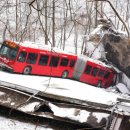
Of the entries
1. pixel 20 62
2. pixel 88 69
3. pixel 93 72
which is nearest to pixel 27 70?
pixel 20 62

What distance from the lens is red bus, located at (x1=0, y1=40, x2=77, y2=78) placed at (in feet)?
75.8

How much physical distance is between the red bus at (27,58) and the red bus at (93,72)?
6.11ft

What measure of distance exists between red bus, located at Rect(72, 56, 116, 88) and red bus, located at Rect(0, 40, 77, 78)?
1861mm

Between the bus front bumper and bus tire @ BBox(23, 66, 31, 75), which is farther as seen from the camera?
bus tire @ BBox(23, 66, 31, 75)

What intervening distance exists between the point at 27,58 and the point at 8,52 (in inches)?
50.6

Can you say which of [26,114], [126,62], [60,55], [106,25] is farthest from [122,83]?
[26,114]

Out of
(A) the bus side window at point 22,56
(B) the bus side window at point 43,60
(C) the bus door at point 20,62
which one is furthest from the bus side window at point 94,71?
(A) the bus side window at point 22,56

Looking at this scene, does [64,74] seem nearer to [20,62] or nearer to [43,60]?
[43,60]

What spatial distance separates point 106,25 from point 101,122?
20211 mm

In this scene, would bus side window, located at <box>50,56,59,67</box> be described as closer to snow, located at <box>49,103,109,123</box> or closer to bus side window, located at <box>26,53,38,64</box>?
bus side window, located at <box>26,53,38,64</box>

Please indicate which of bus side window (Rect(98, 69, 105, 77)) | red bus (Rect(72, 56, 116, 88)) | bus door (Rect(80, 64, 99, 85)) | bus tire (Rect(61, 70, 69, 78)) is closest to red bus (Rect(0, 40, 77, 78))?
bus tire (Rect(61, 70, 69, 78))

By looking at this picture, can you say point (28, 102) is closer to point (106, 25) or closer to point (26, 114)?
point (26, 114)

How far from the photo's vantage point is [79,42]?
4866 cm

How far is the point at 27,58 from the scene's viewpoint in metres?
23.6
